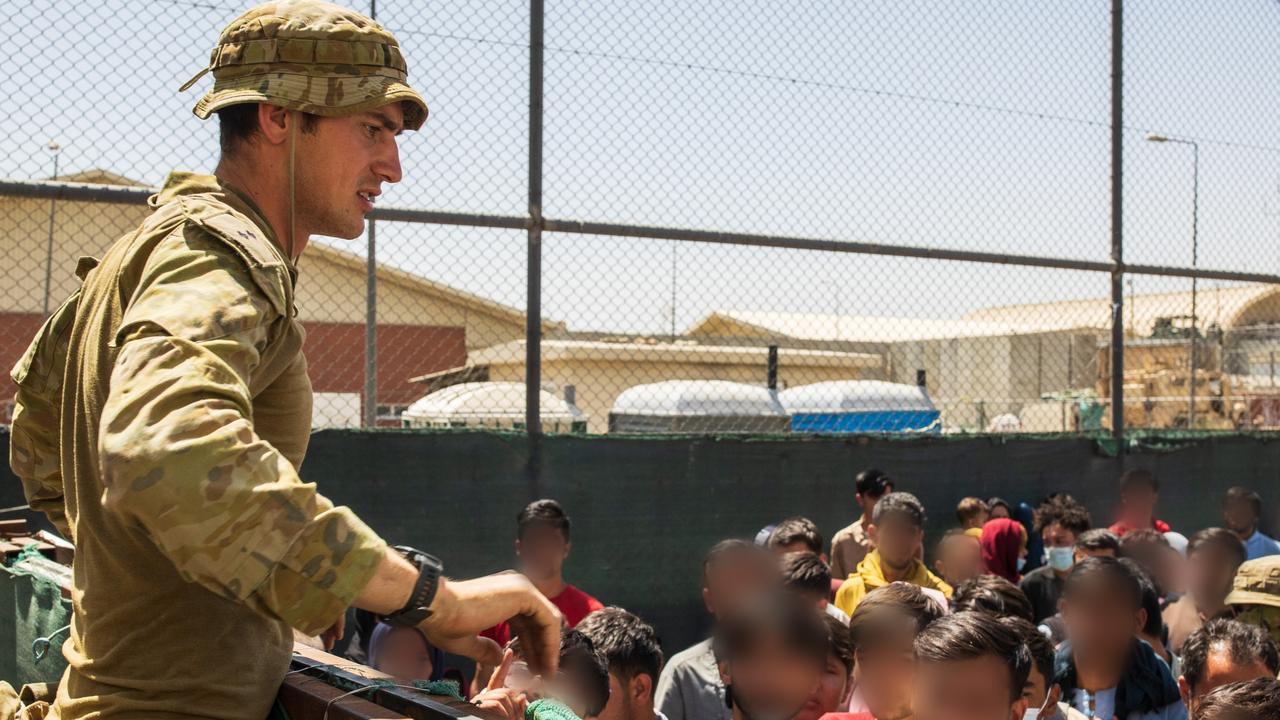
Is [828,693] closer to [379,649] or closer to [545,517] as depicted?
[545,517]

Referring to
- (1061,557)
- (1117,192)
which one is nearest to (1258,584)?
(1061,557)

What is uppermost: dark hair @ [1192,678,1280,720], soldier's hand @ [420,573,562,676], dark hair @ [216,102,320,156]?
dark hair @ [216,102,320,156]

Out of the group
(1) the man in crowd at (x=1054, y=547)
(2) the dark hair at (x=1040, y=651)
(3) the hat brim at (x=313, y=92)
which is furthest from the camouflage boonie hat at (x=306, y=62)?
(1) the man in crowd at (x=1054, y=547)

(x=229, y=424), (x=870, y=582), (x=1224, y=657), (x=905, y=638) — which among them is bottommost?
(x=870, y=582)

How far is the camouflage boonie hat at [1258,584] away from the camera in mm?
4383

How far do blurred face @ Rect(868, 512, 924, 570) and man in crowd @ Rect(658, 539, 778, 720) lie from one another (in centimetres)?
72

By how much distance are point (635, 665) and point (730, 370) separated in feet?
9.89

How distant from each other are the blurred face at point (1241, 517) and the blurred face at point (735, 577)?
Answer: 3695 mm

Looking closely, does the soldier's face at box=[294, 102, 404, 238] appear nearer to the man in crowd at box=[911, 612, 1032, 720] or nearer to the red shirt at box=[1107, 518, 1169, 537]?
the man in crowd at box=[911, 612, 1032, 720]

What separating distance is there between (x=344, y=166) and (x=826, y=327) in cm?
573

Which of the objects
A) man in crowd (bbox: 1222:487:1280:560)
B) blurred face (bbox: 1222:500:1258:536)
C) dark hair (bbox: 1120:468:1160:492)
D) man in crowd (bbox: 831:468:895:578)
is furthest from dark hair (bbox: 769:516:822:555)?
blurred face (bbox: 1222:500:1258:536)

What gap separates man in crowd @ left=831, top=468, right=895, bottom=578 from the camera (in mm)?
5871

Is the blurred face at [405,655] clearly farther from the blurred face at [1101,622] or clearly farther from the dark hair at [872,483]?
the dark hair at [872,483]

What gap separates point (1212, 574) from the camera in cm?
509
